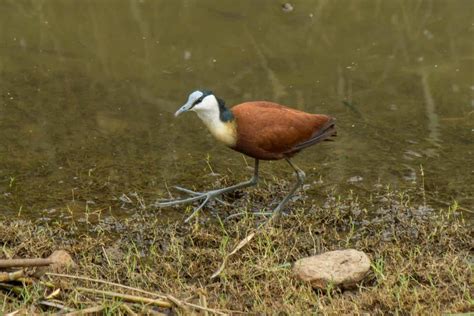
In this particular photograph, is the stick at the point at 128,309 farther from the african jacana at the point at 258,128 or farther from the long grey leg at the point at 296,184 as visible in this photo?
the long grey leg at the point at 296,184

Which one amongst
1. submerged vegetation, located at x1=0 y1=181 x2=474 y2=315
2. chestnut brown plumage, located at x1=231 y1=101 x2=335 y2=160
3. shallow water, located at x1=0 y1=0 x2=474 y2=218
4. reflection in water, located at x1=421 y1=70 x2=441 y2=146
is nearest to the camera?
submerged vegetation, located at x1=0 y1=181 x2=474 y2=315

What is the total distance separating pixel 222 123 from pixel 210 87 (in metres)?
2.11

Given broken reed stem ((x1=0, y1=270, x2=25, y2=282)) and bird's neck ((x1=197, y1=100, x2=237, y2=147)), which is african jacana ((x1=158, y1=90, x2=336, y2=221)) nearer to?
bird's neck ((x1=197, y1=100, x2=237, y2=147))

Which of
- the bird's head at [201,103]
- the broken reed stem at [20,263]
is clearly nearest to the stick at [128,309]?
the broken reed stem at [20,263]

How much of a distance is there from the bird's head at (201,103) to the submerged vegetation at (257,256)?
2.28ft

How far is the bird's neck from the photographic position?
491 centimetres

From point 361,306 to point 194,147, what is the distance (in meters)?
2.19

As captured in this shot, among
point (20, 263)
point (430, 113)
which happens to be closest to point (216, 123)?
point (20, 263)

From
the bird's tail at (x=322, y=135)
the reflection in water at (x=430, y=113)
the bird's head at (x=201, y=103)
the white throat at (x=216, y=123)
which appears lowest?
the reflection in water at (x=430, y=113)

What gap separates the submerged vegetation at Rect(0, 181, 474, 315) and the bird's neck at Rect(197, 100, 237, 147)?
1.73ft

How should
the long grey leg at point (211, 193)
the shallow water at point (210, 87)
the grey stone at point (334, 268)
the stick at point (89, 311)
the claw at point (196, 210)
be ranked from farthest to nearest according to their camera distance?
the shallow water at point (210, 87), the long grey leg at point (211, 193), the claw at point (196, 210), the grey stone at point (334, 268), the stick at point (89, 311)

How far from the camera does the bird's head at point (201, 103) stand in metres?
4.84

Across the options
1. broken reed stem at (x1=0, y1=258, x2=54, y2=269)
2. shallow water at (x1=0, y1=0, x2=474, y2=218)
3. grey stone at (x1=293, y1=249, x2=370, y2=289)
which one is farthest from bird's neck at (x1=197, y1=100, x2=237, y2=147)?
broken reed stem at (x1=0, y1=258, x2=54, y2=269)

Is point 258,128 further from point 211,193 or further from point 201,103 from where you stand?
point 211,193
